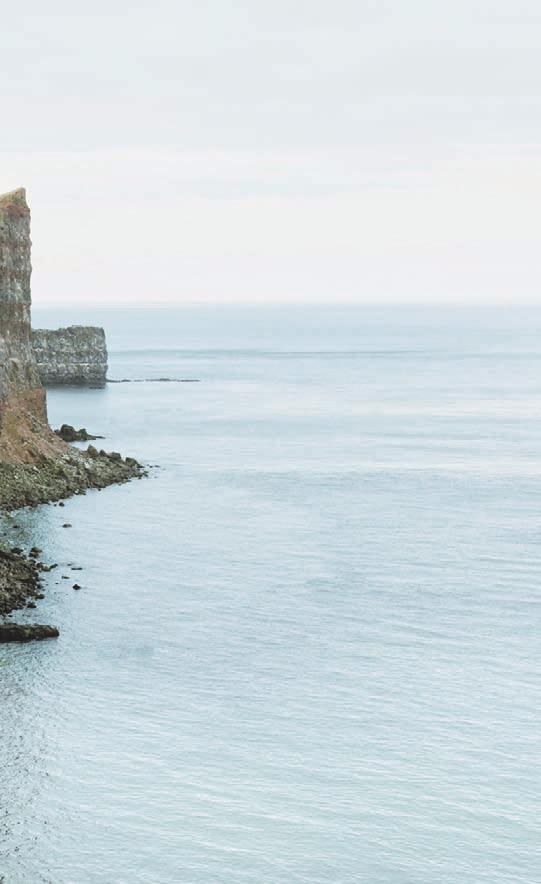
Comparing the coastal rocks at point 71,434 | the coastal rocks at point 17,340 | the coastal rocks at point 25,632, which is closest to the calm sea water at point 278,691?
the coastal rocks at point 25,632

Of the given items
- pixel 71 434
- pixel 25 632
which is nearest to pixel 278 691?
pixel 25 632

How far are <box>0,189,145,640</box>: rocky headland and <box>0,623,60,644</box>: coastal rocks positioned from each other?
31.7 metres

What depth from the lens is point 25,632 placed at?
62.5 metres

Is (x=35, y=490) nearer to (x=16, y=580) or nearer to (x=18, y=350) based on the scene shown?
(x=18, y=350)

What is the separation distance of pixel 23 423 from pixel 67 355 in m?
95.8

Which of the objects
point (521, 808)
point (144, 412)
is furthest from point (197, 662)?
point (144, 412)

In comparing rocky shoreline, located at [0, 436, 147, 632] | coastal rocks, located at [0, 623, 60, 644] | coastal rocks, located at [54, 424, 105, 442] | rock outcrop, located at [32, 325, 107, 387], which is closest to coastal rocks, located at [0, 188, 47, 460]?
rocky shoreline, located at [0, 436, 147, 632]

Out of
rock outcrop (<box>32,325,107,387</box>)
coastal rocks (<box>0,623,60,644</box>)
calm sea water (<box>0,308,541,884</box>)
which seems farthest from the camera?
rock outcrop (<box>32,325,107,387</box>)

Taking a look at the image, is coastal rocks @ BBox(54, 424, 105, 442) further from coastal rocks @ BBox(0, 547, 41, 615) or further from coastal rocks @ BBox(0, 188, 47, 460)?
coastal rocks @ BBox(0, 547, 41, 615)

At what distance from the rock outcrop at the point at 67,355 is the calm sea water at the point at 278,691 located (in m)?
87.9

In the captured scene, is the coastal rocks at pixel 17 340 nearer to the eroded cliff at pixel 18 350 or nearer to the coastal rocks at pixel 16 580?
the eroded cliff at pixel 18 350

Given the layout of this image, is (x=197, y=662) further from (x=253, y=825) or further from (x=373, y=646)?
(x=253, y=825)

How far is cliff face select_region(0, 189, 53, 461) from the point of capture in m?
103

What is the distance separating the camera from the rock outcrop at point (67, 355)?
194 m
